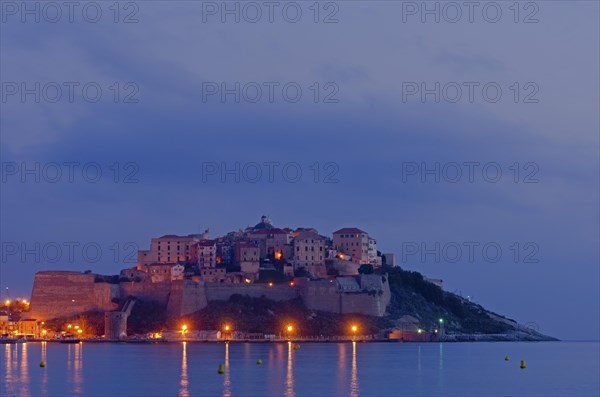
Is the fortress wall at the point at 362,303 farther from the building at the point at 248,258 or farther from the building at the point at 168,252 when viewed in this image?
the building at the point at 168,252

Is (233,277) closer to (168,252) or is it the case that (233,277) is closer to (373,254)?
(168,252)

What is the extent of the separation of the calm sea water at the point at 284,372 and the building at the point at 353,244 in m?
11.7

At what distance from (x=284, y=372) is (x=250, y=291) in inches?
865

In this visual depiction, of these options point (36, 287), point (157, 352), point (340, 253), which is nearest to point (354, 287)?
point (340, 253)

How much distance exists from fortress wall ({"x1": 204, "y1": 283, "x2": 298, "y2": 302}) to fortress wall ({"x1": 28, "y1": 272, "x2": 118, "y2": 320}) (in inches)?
230

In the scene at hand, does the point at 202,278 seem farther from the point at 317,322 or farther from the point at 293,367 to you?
the point at 293,367

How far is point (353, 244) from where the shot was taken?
73.3 metres

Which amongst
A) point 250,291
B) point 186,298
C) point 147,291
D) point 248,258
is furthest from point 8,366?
point 248,258

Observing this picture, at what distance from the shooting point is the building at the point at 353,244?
73.0m

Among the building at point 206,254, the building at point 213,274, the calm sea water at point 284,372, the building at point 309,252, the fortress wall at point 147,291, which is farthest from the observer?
the building at point 206,254

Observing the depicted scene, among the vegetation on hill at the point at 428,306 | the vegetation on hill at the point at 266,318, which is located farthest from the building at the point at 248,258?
the vegetation on hill at the point at 428,306

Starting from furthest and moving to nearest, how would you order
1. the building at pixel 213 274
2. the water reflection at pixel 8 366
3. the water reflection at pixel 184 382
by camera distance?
the building at pixel 213 274
the water reflection at pixel 8 366
the water reflection at pixel 184 382

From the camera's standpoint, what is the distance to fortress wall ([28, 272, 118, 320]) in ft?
213

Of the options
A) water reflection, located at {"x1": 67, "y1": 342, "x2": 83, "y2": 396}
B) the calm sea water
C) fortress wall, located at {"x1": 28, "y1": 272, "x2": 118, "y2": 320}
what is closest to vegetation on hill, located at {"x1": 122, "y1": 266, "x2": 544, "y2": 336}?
the calm sea water
